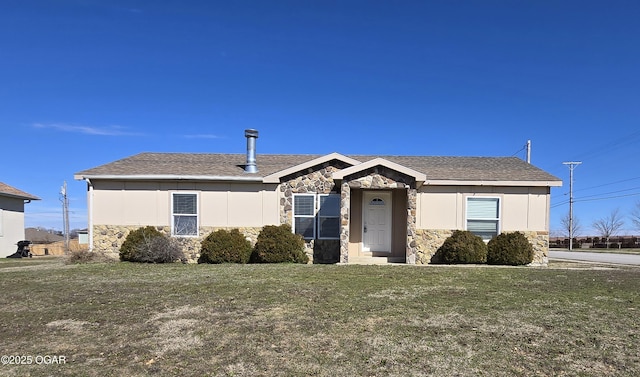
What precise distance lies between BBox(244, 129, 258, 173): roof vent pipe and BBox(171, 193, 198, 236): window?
2.21 m

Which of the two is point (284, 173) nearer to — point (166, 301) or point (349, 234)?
point (349, 234)

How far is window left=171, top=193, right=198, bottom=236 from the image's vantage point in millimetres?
13523

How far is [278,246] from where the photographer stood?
41.1ft

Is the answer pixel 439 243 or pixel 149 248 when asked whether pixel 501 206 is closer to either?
pixel 439 243

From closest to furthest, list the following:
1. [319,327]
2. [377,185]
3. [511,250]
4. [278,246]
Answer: [319,327] < [278,246] < [377,185] < [511,250]

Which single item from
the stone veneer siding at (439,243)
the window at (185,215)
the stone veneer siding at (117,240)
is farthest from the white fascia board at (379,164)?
the window at (185,215)

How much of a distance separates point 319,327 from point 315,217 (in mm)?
8676

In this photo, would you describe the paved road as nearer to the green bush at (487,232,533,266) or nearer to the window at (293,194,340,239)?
the green bush at (487,232,533,266)

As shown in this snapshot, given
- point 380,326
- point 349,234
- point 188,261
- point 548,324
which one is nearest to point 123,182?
point 188,261

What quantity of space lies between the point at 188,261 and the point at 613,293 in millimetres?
12018

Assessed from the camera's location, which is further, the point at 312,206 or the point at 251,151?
the point at 251,151

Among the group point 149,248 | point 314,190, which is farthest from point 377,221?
point 149,248

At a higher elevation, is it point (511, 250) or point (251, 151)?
point (251, 151)

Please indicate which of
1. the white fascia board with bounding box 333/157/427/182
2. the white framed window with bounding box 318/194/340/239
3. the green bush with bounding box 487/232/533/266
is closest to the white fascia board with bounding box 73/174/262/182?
the white framed window with bounding box 318/194/340/239
